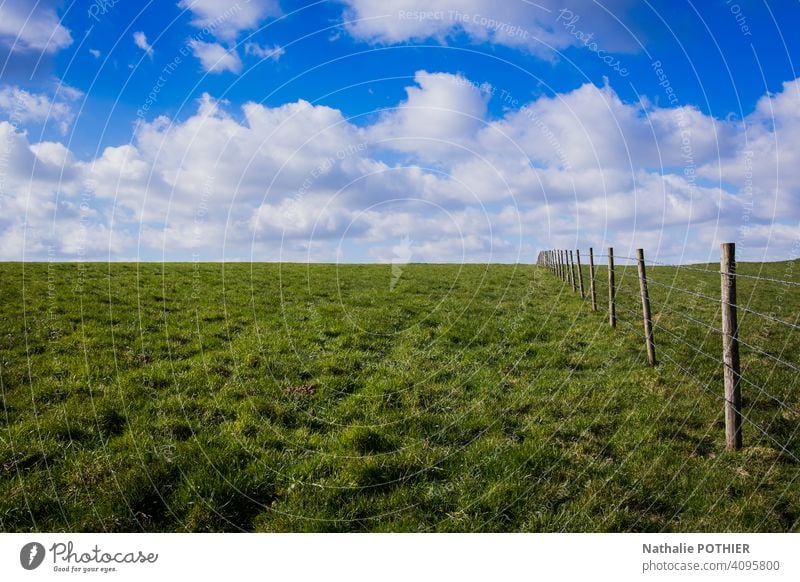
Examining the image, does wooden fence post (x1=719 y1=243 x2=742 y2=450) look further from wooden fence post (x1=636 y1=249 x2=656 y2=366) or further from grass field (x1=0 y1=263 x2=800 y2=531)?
wooden fence post (x1=636 y1=249 x2=656 y2=366)

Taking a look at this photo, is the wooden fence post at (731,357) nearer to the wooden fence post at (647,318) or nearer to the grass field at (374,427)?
the grass field at (374,427)

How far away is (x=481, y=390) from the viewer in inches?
387

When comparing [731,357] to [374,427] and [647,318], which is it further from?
[374,427]

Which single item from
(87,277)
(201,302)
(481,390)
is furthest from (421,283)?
(481,390)

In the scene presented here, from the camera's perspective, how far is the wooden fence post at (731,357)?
7387 mm

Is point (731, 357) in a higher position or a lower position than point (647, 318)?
lower

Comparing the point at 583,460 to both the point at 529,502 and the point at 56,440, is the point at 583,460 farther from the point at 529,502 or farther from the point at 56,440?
the point at 56,440

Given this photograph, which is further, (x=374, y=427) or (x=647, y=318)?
(x=647, y=318)

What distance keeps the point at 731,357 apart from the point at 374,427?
587 centimetres

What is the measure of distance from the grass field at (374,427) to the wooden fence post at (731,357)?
300 mm

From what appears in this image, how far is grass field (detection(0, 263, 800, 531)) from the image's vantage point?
5.71m

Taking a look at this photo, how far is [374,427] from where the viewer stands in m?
7.98

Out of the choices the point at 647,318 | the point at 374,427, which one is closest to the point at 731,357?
the point at 647,318
